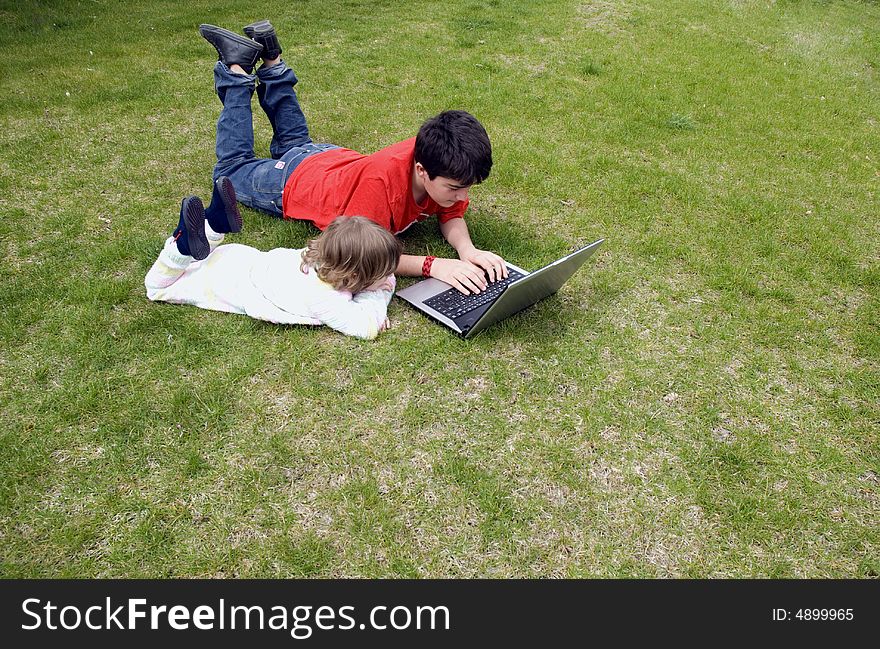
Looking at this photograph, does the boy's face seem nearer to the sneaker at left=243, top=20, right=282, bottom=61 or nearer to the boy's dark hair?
the boy's dark hair

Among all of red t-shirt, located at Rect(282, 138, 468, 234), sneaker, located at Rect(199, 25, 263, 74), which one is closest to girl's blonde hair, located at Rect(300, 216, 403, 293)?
red t-shirt, located at Rect(282, 138, 468, 234)

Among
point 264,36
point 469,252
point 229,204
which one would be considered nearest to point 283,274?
point 229,204

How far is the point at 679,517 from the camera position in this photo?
243cm

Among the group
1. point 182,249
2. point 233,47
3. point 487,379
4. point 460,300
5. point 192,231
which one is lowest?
point 487,379

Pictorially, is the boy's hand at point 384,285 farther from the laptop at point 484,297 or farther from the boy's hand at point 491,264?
the boy's hand at point 491,264

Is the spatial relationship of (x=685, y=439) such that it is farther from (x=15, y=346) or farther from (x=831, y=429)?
(x=15, y=346)

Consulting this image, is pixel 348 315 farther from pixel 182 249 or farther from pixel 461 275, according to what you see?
pixel 182 249

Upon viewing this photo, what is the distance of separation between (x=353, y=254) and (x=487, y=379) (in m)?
0.89

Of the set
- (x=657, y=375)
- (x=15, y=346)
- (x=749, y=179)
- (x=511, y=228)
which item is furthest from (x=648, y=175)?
(x=15, y=346)

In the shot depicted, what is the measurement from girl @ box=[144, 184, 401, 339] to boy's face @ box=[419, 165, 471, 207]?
0.43 meters

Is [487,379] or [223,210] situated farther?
[223,210]

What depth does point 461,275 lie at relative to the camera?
3344 mm

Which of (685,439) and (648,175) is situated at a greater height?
(648,175)
